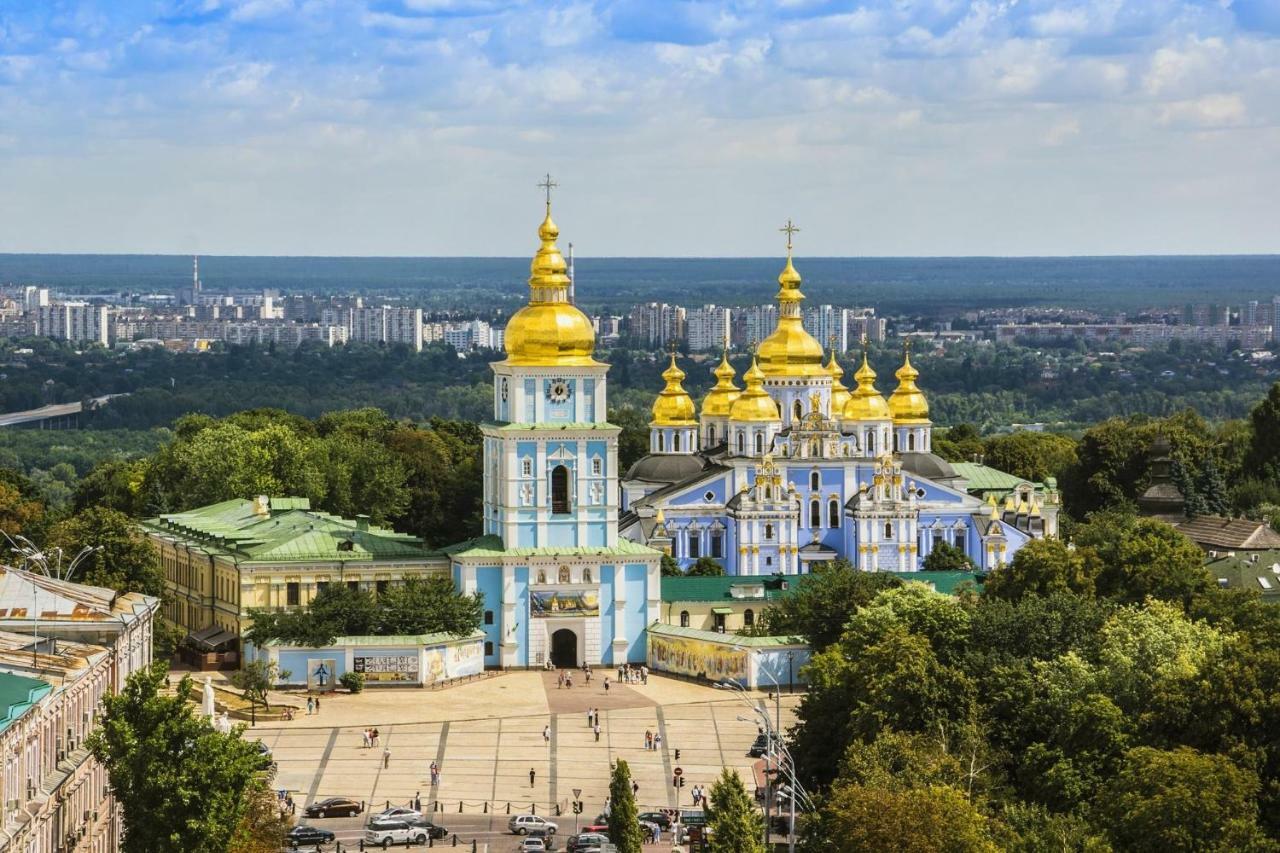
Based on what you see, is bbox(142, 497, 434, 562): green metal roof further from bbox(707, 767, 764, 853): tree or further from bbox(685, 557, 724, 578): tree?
bbox(707, 767, 764, 853): tree

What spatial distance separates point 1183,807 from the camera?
37781 millimetres

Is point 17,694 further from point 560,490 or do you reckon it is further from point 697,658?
point 560,490

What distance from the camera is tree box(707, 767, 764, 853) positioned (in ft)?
128

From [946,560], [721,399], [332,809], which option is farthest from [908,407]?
[332,809]

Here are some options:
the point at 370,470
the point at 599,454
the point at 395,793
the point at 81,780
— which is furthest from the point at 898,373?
the point at 81,780

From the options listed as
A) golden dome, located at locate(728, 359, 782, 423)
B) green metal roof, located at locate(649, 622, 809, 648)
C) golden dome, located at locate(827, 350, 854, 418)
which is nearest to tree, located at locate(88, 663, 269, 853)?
green metal roof, located at locate(649, 622, 809, 648)

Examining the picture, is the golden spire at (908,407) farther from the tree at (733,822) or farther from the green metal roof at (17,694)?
the green metal roof at (17,694)

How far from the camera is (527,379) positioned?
212 feet

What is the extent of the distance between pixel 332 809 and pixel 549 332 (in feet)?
66.6

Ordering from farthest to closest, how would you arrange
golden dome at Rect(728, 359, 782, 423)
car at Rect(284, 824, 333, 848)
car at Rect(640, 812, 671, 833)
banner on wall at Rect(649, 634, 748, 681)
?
golden dome at Rect(728, 359, 782, 423) → banner on wall at Rect(649, 634, 748, 681) → car at Rect(640, 812, 671, 833) → car at Rect(284, 824, 333, 848)

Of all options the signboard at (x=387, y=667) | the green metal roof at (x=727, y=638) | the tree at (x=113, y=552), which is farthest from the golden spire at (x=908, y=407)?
the tree at (x=113, y=552)

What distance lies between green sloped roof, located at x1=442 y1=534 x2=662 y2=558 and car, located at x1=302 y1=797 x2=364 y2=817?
16626 millimetres

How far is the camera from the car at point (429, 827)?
148ft

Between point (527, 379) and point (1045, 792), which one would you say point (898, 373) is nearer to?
point (527, 379)
